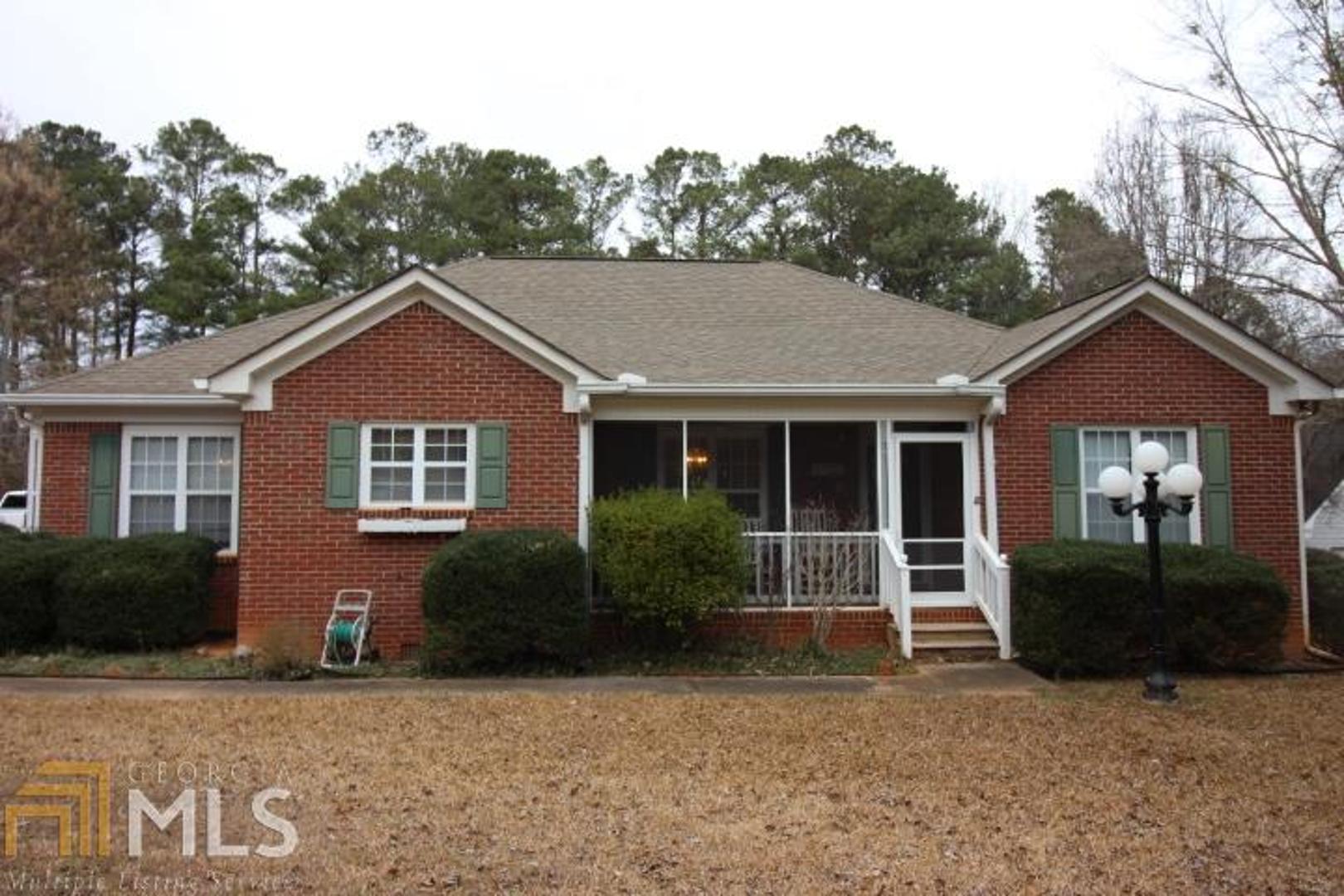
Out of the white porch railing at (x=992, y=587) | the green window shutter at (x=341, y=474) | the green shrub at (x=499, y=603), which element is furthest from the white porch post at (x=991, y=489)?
the green window shutter at (x=341, y=474)

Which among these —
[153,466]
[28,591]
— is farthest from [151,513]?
[28,591]

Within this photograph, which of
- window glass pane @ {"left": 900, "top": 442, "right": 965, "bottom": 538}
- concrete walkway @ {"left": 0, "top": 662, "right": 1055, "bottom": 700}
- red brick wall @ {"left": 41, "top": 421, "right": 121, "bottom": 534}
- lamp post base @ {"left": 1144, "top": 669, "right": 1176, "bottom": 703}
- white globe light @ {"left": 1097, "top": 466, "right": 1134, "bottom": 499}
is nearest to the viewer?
lamp post base @ {"left": 1144, "top": 669, "right": 1176, "bottom": 703}

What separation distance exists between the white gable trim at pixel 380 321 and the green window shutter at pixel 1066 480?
5616mm

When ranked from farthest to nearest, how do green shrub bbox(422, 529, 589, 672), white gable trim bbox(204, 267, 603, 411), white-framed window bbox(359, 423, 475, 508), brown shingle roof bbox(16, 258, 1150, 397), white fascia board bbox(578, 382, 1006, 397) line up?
1. brown shingle roof bbox(16, 258, 1150, 397)
2. white fascia board bbox(578, 382, 1006, 397)
3. white-framed window bbox(359, 423, 475, 508)
4. white gable trim bbox(204, 267, 603, 411)
5. green shrub bbox(422, 529, 589, 672)

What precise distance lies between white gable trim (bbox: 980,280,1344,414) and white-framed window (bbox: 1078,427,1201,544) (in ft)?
3.53

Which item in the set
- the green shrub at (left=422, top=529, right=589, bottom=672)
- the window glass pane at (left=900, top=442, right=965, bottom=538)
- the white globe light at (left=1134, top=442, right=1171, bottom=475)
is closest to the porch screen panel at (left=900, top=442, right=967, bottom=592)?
the window glass pane at (left=900, top=442, right=965, bottom=538)

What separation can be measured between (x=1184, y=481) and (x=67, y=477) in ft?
41.9

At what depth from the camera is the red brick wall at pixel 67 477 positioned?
1248cm

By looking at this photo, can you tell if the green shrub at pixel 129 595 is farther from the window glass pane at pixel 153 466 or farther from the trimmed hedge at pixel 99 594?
the window glass pane at pixel 153 466

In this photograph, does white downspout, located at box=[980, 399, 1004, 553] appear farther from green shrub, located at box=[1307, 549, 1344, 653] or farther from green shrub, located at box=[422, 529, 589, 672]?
green shrub, located at box=[422, 529, 589, 672]

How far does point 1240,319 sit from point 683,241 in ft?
58.6

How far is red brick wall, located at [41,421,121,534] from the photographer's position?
12484 mm

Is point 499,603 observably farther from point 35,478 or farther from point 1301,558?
point 1301,558

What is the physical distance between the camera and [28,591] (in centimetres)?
1113
